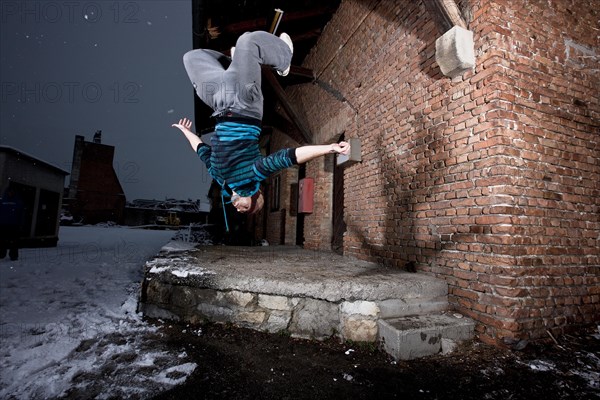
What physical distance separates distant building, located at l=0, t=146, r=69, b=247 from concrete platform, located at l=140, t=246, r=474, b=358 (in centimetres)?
659

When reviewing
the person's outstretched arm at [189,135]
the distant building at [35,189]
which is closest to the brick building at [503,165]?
the person's outstretched arm at [189,135]

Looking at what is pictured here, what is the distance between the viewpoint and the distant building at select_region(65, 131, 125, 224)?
27672 millimetres

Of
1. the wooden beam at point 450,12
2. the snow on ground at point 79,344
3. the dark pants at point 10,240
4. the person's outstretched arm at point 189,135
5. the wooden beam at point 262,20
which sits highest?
the wooden beam at point 262,20

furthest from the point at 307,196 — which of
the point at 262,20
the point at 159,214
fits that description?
the point at 159,214

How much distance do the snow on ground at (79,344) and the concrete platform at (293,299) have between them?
16.5 inches

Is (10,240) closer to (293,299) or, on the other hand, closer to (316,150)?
(293,299)

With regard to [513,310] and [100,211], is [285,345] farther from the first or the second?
[100,211]

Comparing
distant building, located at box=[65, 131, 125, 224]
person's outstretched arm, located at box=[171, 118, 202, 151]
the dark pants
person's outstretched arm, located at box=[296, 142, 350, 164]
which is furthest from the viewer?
distant building, located at box=[65, 131, 125, 224]

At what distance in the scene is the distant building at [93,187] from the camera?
2767cm

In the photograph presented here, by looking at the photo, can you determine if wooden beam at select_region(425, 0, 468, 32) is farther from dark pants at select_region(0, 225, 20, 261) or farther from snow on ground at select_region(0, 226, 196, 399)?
dark pants at select_region(0, 225, 20, 261)

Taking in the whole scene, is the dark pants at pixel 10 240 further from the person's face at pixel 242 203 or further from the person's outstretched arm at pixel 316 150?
the person's outstretched arm at pixel 316 150

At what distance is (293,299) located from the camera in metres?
2.75

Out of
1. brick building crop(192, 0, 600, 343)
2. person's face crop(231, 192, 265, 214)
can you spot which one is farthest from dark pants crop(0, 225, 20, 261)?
brick building crop(192, 0, 600, 343)

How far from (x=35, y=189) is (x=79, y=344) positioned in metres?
8.01
